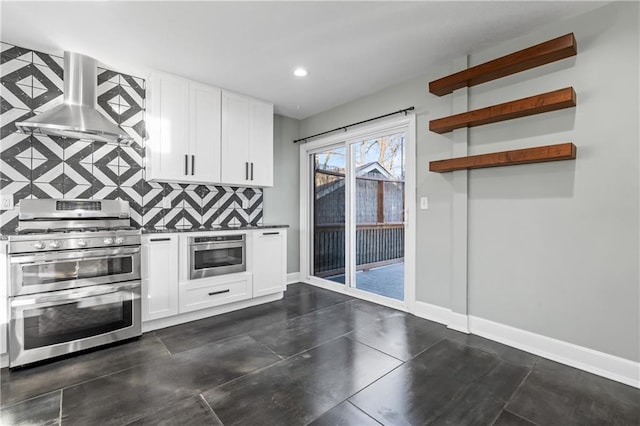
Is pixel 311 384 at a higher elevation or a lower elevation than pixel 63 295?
lower

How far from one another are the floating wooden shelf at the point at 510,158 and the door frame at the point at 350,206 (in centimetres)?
45

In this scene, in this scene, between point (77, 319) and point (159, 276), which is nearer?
point (77, 319)

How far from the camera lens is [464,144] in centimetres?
282

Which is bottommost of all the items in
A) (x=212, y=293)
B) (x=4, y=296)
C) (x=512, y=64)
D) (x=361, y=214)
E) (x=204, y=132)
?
(x=212, y=293)

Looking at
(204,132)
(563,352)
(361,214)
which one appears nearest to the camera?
(563,352)

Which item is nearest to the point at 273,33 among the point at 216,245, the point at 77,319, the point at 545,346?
the point at 216,245

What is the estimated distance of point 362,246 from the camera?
4.08 meters

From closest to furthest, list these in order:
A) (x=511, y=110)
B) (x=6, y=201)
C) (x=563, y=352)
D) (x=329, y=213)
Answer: (x=563, y=352) < (x=511, y=110) < (x=6, y=201) < (x=329, y=213)

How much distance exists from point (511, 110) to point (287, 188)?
3102 millimetres

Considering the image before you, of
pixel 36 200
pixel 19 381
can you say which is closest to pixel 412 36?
pixel 36 200

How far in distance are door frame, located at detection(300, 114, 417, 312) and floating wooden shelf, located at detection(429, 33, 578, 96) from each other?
57cm

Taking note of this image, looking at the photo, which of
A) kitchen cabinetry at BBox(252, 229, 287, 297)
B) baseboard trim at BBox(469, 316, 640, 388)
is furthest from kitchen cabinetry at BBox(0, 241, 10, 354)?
baseboard trim at BBox(469, 316, 640, 388)

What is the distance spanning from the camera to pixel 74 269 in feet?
7.88

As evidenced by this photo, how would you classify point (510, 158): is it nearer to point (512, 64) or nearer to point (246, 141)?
point (512, 64)
